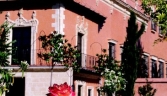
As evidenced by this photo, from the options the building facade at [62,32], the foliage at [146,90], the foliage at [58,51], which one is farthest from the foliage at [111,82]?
the foliage at [146,90]

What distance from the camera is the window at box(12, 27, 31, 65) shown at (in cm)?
2030

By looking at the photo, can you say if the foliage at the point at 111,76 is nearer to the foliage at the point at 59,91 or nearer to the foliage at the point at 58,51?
the foliage at the point at 58,51

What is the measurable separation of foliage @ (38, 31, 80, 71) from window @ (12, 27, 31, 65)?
1.58m

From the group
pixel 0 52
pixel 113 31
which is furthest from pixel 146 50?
pixel 0 52

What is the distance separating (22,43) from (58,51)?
3.73 meters

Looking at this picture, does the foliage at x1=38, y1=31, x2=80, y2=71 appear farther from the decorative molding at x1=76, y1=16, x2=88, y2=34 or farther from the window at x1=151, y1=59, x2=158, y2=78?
the window at x1=151, y1=59, x2=158, y2=78

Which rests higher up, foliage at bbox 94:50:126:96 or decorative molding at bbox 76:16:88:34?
decorative molding at bbox 76:16:88:34

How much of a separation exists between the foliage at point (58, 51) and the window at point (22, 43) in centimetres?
158

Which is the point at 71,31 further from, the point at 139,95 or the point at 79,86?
the point at 139,95

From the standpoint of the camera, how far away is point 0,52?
999 cm

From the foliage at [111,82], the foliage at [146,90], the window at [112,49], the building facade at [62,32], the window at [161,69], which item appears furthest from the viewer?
the window at [161,69]

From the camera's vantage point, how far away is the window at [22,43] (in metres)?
20.3

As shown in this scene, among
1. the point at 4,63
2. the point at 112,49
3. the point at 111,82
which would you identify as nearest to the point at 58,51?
the point at 111,82

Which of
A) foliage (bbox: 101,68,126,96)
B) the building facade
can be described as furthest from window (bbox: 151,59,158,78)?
foliage (bbox: 101,68,126,96)
